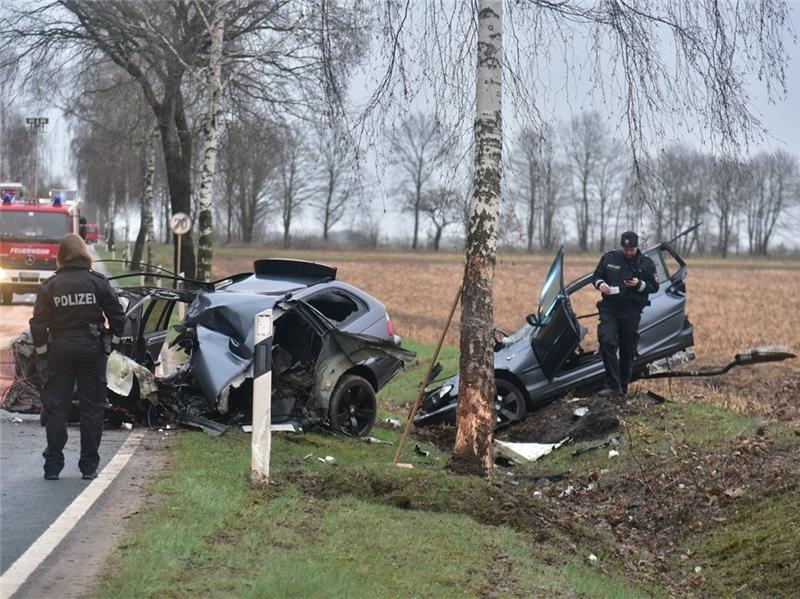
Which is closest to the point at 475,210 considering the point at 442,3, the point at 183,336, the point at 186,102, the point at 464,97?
the point at 464,97

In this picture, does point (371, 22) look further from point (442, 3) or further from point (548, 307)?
point (548, 307)

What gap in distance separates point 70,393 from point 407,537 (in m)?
2.95

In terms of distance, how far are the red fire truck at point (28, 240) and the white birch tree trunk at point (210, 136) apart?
6.81m

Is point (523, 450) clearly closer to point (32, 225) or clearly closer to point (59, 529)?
point (59, 529)

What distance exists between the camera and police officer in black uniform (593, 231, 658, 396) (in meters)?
12.0

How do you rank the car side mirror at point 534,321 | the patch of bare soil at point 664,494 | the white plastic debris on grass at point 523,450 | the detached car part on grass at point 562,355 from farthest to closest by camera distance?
the car side mirror at point 534,321, the detached car part on grass at point 562,355, the white plastic debris on grass at point 523,450, the patch of bare soil at point 664,494

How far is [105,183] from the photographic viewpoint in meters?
60.6

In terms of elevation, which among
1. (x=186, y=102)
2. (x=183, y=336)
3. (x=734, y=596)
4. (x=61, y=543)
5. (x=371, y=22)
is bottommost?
(x=734, y=596)

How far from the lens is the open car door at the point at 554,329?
475 inches

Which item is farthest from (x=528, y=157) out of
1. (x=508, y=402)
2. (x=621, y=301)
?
(x=508, y=402)

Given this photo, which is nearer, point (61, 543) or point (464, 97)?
point (61, 543)

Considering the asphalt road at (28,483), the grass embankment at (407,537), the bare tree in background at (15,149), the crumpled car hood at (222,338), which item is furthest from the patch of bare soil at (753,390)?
the bare tree in background at (15,149)

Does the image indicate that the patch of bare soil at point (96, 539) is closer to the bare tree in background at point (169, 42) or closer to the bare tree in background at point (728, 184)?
the bare tree in background at point (728, 184)

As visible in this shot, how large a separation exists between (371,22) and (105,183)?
54.2 metres
